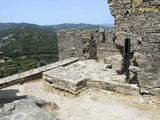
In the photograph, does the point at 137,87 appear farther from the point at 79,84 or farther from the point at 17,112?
the point at 17,112

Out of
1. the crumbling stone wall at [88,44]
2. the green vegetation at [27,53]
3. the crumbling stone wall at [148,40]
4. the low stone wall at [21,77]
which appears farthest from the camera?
the green vegetation at [27,53]

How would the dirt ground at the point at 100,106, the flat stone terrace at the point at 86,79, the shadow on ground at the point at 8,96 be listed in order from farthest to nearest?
the flat stone terrace at the point at 86,79, the shadow on ground at the point at 8,96, the dirt ground at the point at 100,106

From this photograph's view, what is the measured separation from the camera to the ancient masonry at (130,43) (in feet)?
36.3

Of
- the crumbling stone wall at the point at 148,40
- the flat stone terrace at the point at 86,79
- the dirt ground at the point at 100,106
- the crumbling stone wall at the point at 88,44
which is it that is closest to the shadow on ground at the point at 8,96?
the dirt ground at the point at 100,106

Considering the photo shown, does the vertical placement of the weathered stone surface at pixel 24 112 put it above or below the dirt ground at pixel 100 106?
above

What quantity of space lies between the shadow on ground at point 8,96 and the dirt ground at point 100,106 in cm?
35

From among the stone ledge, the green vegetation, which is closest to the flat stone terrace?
the stone ledge

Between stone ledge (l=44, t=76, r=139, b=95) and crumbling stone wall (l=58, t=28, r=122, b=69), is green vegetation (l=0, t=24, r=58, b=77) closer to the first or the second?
crumbling stone wall (l=58, t=28, r=122, b=69)

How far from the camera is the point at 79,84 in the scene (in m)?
12.6

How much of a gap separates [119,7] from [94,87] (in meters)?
3.67

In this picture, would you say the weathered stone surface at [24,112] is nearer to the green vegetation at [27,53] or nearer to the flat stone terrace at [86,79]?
the flat stone terrace at [86,79]

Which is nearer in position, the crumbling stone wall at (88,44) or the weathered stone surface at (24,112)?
the weathered stone surface at (24,112)

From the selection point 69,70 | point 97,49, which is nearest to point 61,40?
point 97,49

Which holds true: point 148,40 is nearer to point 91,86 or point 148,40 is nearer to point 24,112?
point 91,86
